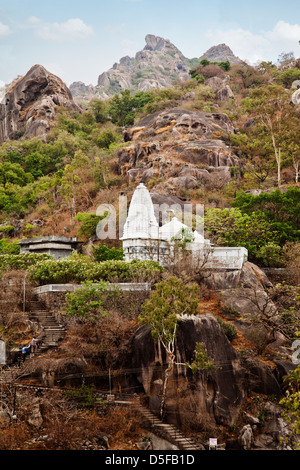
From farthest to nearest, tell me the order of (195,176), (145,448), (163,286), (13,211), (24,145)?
(24,145) < (13,211) < (195,176) < (163,286) < (145,448)

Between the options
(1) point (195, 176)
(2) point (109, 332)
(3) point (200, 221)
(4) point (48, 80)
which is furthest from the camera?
(4) point (48, 80)

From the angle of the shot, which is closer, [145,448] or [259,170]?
[145,448]

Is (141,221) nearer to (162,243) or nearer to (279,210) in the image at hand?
(162,243)

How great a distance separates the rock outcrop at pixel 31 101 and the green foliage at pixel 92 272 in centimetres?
4819

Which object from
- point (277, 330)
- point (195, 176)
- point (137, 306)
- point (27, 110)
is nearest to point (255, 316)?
point (277, 330)

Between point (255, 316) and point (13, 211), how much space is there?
101ft

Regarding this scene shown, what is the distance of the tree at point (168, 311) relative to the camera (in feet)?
57.0

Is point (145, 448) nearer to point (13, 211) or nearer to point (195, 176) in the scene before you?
point (195, 176)

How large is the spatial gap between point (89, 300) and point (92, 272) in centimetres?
183

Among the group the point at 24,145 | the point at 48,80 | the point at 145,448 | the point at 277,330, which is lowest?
the point at 145,448

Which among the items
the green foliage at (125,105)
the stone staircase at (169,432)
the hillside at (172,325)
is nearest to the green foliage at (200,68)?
the green foliage at (125,105)

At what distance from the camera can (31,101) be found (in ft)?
232

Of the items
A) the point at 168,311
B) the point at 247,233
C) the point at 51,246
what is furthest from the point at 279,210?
the point at 168,311

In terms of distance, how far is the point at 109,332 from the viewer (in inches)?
780
